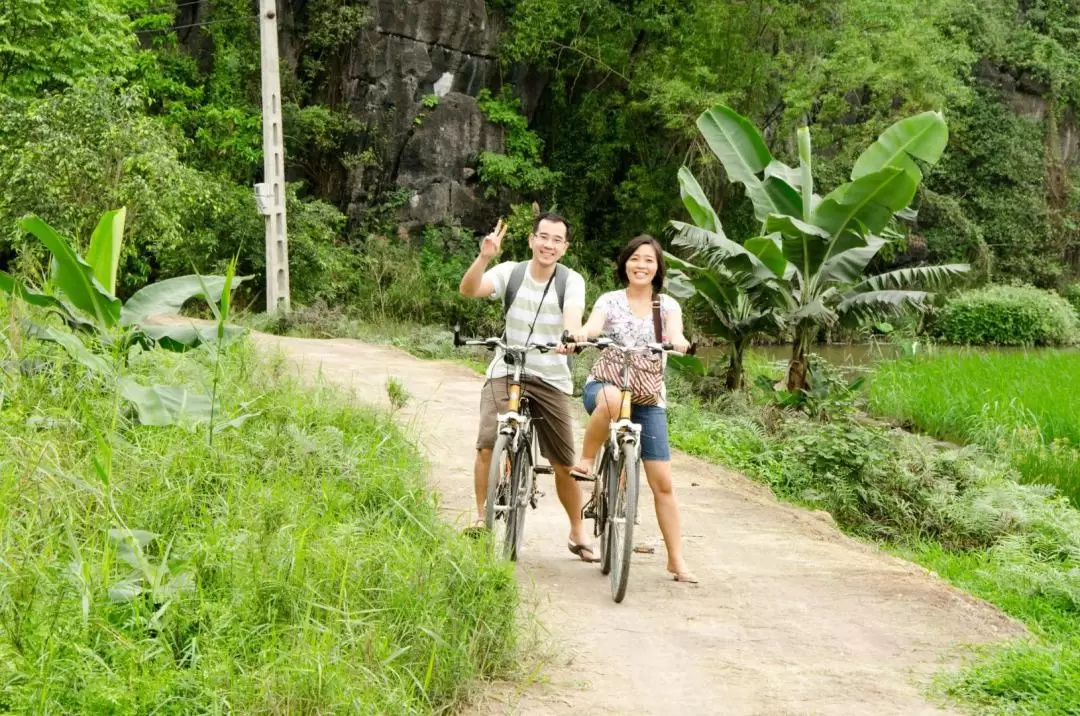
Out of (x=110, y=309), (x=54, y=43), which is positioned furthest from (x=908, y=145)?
(x=54, y=43)

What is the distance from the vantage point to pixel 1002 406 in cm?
1388

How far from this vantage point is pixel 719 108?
14.8m

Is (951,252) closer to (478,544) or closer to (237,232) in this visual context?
(237,232)

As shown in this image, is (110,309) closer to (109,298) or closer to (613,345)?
(109,298)

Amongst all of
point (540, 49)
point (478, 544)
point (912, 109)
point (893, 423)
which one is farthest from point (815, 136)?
point (478, 544)

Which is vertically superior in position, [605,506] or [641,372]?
[641,372]

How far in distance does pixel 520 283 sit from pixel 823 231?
7614 mm

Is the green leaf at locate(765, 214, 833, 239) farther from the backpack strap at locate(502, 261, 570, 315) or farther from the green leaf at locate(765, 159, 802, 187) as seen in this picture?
the backpack strap at locate(502, 261, 570, 315)

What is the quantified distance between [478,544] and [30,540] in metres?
1.82

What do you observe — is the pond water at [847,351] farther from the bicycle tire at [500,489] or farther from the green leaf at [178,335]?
the bicycle tire at [500,489]

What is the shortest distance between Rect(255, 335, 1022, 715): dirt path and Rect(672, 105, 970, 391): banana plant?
4939 mm

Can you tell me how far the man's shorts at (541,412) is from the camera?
6.28 meters

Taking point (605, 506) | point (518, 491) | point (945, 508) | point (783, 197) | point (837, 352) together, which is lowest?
point (837, 352)

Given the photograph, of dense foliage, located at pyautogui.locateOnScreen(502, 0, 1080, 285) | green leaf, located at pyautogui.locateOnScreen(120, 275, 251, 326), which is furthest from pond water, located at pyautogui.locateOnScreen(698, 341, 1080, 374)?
green leaf, located at pyautogui.locateOnScreen(120, 275, 251, 326)
